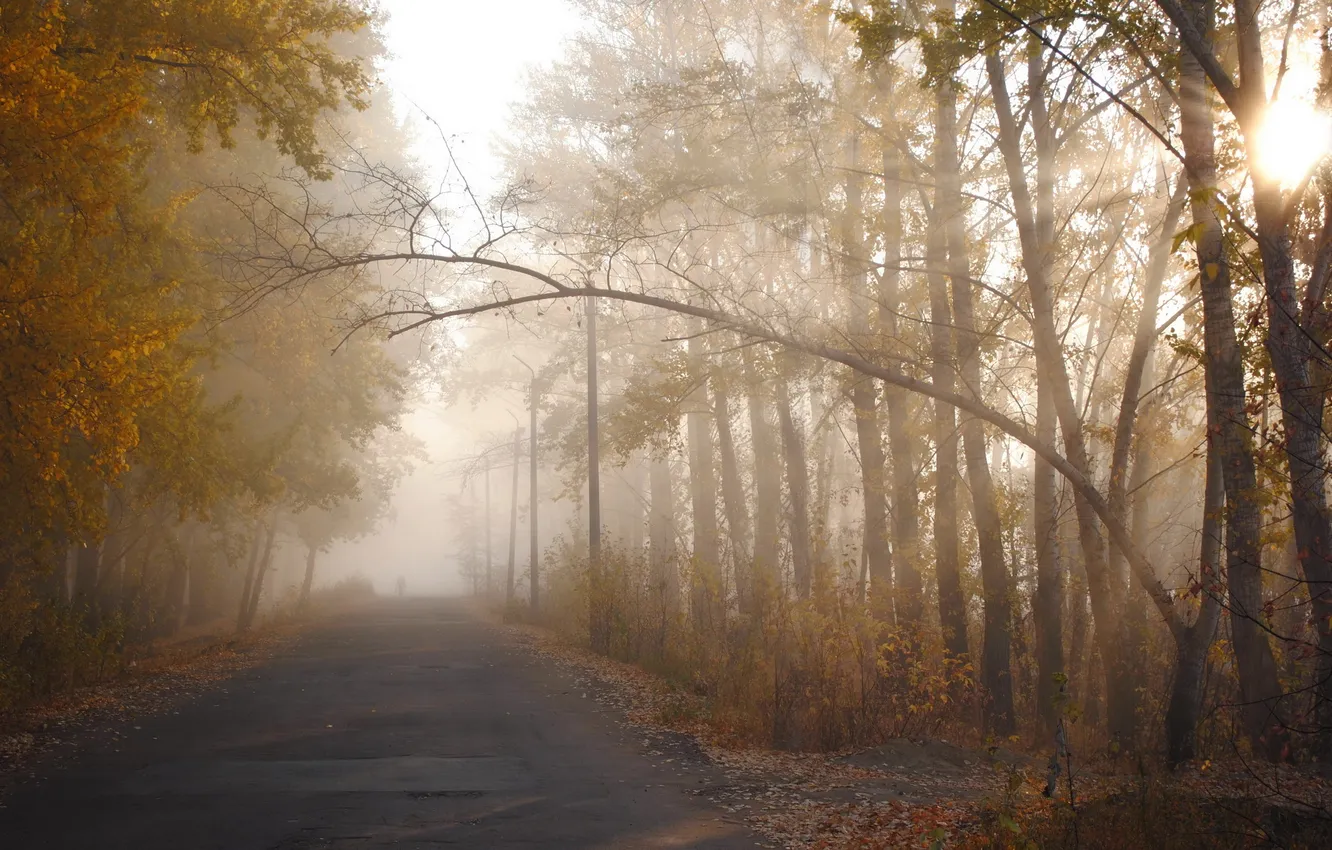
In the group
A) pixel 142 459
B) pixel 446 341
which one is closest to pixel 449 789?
pixel 142 459

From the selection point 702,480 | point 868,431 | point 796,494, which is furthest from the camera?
point 702,480

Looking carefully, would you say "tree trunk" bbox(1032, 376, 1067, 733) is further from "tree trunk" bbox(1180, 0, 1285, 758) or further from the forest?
"tree trunk" bbox(1180, 0, 1285, 758)

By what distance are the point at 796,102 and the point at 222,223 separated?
10512 mm

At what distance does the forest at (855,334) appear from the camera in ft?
30.0

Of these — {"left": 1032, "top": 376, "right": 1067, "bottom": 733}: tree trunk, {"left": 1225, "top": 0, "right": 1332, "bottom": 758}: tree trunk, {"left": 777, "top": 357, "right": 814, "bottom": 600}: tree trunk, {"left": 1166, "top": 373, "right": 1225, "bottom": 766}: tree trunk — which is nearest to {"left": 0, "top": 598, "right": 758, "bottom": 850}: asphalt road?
{"left": 1166, "top": 373, "right": 1225, "bottom": 766}: tree trunk

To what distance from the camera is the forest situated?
914 cm

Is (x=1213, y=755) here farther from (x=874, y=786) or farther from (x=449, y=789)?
(x=449, y=789)

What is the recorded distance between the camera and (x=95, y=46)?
10930 mm

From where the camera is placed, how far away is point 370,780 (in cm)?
895

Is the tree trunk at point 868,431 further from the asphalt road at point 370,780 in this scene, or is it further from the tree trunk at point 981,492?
the asphalt road at point 370,780

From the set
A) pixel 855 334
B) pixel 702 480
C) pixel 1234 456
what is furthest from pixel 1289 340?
pixel 702 480

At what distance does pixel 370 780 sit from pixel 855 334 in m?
7.12

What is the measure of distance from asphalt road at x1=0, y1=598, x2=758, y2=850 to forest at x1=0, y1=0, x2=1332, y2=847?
195 centimetres

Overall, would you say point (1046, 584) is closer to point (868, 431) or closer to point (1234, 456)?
point (868, 431)
